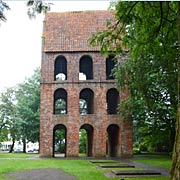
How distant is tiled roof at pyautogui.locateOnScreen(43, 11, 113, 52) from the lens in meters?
33.7

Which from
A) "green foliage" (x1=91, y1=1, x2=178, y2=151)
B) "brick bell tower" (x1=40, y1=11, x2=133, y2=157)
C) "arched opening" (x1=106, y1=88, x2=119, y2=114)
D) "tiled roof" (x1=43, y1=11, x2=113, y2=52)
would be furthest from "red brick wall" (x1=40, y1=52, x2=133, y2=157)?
"arched opening" (x1=106, y1=88, x2=119, y2=114)

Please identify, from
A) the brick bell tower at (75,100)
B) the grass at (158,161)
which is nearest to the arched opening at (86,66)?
the brick bell tower at (75,100)

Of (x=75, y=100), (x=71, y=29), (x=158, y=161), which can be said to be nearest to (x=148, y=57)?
(x=158, y=161)

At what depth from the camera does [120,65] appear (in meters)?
27.3

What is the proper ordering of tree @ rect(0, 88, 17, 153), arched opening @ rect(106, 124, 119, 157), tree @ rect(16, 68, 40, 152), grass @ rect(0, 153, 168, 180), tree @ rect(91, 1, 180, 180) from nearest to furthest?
tree @ rect(91, 1, 180, 180) < grass @ rect(0, 153, 168, 180) < arched opening @ rect(106, 124, 119, 157) < tree @ rect(16, 68, 40, 152) < tree @ rect(0, 88, 17, 153)

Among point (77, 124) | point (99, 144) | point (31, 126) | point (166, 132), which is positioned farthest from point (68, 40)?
point (31, 126)

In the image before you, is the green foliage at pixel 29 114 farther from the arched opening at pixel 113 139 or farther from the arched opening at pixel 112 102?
the arched opening at pixel 113 139

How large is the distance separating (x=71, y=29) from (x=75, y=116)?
9.24m

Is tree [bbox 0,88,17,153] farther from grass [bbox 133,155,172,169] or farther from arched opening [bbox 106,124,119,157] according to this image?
grass [bbox 133,155,172,169]

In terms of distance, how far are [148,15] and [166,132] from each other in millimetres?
20046

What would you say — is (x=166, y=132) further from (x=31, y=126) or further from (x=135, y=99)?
(x=31, y=126)

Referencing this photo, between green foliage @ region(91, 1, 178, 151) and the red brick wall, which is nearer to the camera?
green foliage @ region(91, 1, 178, 151)

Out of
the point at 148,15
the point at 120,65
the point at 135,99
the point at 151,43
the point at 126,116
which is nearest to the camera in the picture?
the point at 148,15

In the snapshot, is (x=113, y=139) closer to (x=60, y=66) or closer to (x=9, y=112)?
(x=60, y=66)
